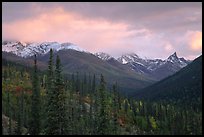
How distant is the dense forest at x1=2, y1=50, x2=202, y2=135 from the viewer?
48688 millimetres

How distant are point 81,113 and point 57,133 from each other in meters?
104

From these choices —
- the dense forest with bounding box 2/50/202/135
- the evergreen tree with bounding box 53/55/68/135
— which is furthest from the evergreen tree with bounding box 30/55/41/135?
the evergreen tree with bounding box 53/55/68/135

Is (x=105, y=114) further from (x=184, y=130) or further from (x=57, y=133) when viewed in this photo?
(x=184, y=130)

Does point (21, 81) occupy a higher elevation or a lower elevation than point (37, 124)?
higher

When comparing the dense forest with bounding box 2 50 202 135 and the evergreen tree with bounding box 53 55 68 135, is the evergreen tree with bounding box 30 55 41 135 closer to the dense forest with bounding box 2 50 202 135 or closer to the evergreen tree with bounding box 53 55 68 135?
the dense forest with bounding box 2 50 202 135

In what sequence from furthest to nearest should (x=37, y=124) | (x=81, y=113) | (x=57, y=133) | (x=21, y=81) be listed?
1. (x=21, y=81)
2. (x=81, y=113)
3. (x=37, y=124)
4. (x=57, y=133)

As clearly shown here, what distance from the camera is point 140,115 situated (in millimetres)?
182625

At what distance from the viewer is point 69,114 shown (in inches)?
3829

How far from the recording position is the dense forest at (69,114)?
48688 millimetres

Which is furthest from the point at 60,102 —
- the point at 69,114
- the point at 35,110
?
the point at 69,114

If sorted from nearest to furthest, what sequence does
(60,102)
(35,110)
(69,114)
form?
1. (60,102)
2. (35,110)
3. (69,114)

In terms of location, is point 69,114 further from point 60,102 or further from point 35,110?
point 60,102

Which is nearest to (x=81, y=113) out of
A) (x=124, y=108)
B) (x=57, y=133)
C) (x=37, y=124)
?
(x=124, y=108)

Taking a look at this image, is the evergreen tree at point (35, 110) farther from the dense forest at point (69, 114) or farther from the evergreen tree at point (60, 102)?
the evergreen tree at point (60, 102)
